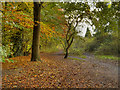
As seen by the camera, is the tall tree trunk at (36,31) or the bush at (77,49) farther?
the bush at (77,49)

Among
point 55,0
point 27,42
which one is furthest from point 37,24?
point 27,42

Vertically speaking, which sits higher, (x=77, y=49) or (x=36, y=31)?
(x=36, y=31)

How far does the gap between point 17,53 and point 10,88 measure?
22.1ft

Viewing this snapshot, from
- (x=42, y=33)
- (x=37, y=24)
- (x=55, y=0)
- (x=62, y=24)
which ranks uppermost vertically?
(x=55, y=0)

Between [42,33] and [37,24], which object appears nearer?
[37,24]

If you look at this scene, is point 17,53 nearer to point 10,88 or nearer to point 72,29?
point 72,29

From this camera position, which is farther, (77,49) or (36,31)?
(77,49)

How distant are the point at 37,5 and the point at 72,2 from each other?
2.45m

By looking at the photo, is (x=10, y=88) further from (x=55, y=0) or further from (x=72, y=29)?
(x=72, y=29)

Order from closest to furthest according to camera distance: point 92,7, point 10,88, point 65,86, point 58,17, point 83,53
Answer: point 10,88
point 65,86
point 92,7
point 58,17
point 83,53

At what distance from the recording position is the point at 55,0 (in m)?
5.71

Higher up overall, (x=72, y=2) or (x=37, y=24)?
(x=72, y=2)

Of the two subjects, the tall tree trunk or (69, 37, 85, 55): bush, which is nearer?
the tall tree trunk

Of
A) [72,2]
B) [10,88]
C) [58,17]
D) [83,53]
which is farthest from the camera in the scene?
[83,53]
